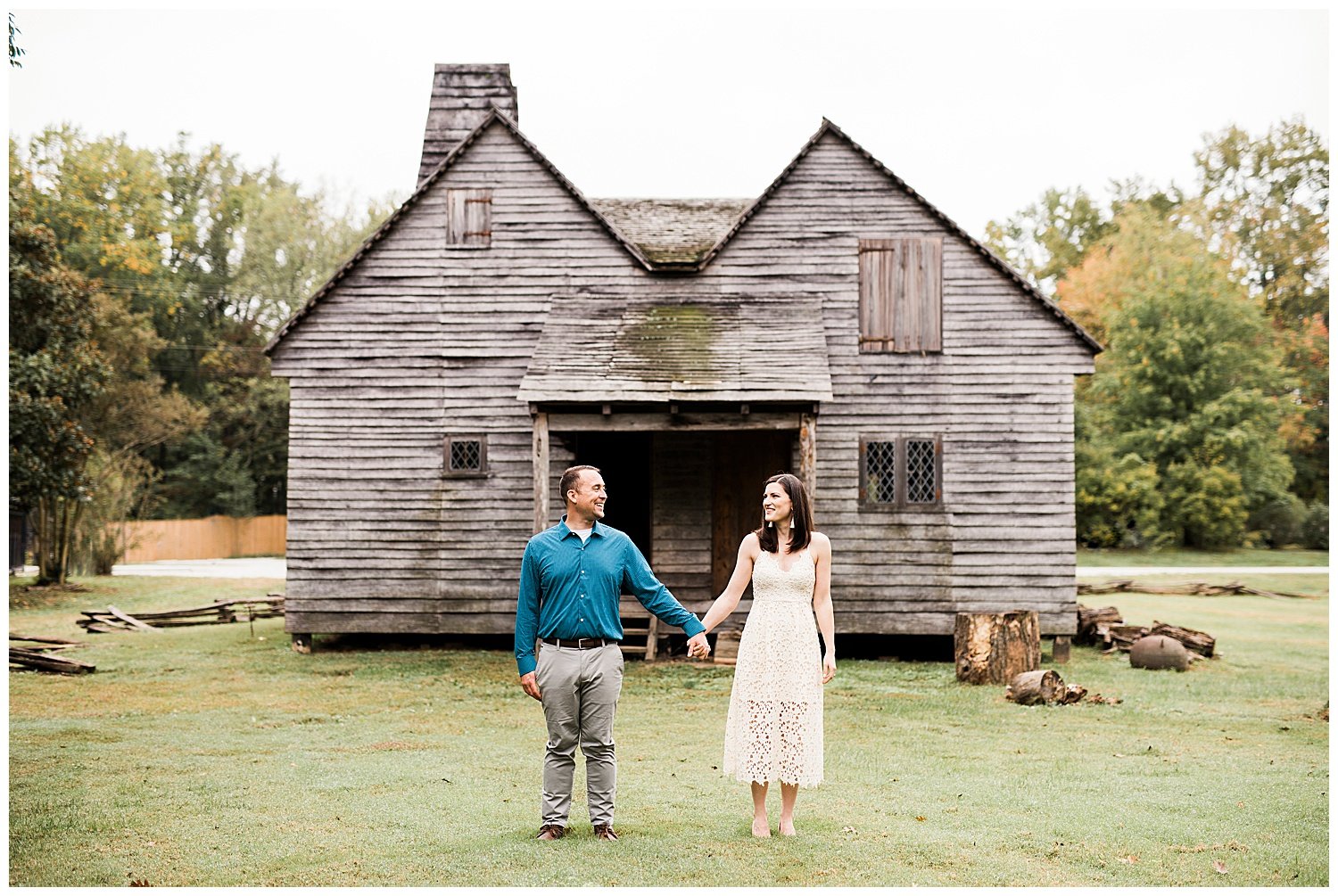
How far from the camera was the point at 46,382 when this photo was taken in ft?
84.7

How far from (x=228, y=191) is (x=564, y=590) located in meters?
52.9

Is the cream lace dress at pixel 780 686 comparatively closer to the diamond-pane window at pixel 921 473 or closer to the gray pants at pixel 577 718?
the gray pants at pixel 577 718

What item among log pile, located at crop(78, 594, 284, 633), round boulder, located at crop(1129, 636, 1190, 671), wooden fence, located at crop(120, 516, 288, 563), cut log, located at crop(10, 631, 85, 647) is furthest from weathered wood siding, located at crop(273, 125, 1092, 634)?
wooden fence, located at crop(120, 516, 288, 563)

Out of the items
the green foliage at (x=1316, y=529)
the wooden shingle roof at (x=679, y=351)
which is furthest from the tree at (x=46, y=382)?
the green foliage at (x=1316, y=529)

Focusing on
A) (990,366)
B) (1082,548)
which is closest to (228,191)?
(1082,548)

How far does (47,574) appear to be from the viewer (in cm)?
2900

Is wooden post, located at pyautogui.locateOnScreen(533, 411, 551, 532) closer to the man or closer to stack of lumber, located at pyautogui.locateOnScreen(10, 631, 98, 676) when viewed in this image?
stack of lumber, located at pyautogui.locateOnScreen(10, 631, 98, 676)

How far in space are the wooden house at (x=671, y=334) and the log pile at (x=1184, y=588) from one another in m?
13.5

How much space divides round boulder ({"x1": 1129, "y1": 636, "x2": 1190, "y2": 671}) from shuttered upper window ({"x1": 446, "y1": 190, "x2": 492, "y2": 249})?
387 inches

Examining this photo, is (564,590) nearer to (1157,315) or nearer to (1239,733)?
(1239,733)

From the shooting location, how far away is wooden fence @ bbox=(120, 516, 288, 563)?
148 ft

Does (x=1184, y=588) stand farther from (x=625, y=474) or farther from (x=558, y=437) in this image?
(x=558, y=437)

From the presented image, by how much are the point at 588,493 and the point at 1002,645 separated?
337 inches

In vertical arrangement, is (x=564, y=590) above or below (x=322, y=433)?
below
